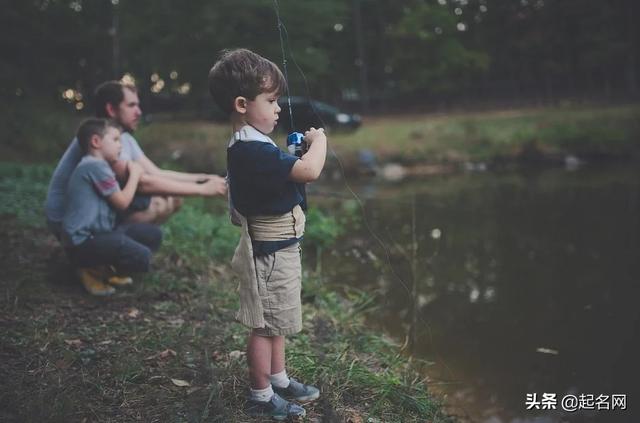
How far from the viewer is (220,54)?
2.23 meters

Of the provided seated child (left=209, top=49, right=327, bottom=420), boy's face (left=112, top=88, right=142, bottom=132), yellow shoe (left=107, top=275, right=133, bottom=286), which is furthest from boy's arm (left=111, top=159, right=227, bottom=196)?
seated child (left=209, top=49, right=327, bottom=420)

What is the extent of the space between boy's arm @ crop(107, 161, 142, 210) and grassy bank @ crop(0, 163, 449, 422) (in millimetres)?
554

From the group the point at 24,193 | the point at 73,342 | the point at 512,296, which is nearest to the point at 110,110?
the point at 73,342

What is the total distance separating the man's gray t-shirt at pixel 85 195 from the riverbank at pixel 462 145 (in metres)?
9.97

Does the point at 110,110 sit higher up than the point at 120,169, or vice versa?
the point at 110,110

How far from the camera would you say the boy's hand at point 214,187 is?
11.6 ft

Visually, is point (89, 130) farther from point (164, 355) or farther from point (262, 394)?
point (262, 394)

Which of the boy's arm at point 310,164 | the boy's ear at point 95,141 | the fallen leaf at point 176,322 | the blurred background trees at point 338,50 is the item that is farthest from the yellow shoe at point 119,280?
the blurred background trees at point 338,50

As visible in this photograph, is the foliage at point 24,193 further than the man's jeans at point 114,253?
Yes

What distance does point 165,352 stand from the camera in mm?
2789

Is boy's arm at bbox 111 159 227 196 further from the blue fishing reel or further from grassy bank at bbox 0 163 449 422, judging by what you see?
the blue fishing reel

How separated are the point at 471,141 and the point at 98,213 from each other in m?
13.6

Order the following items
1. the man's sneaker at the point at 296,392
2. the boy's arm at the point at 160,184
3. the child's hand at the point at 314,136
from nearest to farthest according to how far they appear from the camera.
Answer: the child's hand at the point at 314,136 → the man's sneaker at the point at 296,392 → the boy's arm at the point at 160,184

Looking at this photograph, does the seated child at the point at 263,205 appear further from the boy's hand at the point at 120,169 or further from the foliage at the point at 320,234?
the foliage at the point at 320,234
